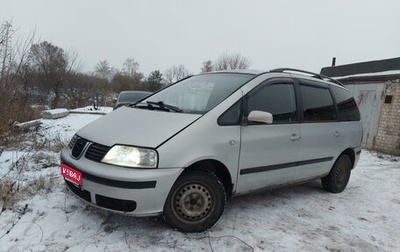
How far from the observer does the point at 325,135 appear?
4312 mm

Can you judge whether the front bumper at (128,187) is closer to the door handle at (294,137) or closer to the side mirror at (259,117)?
the side mirror at (259,117)

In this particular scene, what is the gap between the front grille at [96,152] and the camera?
282cm

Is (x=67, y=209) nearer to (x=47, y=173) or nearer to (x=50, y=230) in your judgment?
(x=50, y=230)

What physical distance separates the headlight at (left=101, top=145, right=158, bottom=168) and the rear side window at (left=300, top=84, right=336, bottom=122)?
7.26 feet

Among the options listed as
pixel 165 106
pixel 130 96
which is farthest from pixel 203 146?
pixel 130 96

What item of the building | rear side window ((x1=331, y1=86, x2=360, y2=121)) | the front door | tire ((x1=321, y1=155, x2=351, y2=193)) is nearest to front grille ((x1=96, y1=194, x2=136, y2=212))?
the front door

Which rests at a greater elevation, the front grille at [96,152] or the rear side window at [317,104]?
the rear side window at [317,104]

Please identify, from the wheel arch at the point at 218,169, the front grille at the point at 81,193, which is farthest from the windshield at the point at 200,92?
the front grille at the point at 81,193

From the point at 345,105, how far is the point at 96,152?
388cm

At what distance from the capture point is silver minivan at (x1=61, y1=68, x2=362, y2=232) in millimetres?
2752

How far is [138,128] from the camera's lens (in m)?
2.99

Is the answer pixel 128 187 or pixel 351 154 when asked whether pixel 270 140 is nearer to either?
pixel 128 187

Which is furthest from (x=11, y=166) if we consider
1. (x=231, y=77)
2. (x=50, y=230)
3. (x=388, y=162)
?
(x=388, y=162)

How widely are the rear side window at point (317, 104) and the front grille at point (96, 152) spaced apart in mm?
2523
